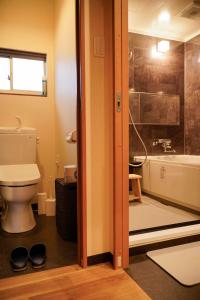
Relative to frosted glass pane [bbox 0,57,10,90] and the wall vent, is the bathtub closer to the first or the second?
the wall vent

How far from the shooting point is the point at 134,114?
3.54 m

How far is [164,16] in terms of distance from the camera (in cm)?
318

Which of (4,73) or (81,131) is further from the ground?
(4,73)

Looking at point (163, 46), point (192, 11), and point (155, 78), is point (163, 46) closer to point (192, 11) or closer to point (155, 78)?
point (155, 78)

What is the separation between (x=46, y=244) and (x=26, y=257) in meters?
0.26

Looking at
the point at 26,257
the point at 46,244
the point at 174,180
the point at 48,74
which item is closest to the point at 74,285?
the point at 26,257

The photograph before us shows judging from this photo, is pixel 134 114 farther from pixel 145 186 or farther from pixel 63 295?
pixel 63 295

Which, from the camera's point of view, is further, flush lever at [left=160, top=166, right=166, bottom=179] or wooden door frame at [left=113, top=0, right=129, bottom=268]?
flush lever at [left=160, top=166, right=166, bottom=179]

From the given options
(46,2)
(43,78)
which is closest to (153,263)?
(43,78)

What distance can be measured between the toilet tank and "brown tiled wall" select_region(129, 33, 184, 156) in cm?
157

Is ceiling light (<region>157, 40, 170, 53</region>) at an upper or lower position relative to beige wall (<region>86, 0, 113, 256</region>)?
upper

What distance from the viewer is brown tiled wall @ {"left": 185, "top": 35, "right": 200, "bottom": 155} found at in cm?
360

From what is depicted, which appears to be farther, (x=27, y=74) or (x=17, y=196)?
(x=27, y=74)

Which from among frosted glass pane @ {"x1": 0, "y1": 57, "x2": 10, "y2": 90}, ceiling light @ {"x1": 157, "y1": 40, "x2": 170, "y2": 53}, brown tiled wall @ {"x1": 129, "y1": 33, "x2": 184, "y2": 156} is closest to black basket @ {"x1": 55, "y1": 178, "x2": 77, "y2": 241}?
frosted glass pane @ {"x1": 0, "y1": 57, "x2": 10, "y2": 90}
